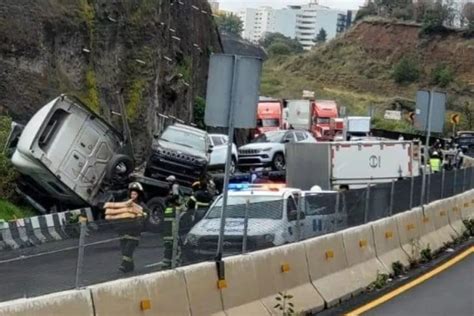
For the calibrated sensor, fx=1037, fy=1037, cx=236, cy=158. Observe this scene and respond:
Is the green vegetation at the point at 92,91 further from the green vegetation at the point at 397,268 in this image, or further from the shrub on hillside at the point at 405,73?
the shrub on hillside at the point at 405,73

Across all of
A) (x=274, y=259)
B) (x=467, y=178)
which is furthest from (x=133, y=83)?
(x=274, y=259)

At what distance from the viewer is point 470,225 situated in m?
24.8

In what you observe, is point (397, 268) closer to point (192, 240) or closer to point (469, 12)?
point (192, 240)

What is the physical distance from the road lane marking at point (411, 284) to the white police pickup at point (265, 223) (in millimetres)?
1343

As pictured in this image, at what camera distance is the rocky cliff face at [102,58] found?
3222 centimetres

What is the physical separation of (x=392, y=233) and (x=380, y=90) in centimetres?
9495

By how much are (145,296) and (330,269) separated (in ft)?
18.4

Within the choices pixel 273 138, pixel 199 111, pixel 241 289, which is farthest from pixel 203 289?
pixel 199 111

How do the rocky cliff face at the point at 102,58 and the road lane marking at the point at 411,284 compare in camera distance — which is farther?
the rocky cliff face at the point at 102,58

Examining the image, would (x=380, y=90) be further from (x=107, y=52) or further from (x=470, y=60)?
(x=107, y=52)

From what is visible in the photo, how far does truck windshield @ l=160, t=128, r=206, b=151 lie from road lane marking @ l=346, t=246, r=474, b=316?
12.7 m

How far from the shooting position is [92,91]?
35.9 meters

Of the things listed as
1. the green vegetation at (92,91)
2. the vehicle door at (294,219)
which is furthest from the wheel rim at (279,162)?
the vehicle door at (294,219)

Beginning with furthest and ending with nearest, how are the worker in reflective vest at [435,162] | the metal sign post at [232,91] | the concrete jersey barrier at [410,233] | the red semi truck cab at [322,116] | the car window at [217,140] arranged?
the red semi truck cab at [322,116] → the worker in reflective vest at [435,162] → the car window at [217,140] → the concrete jersey barrier at [410,233] → the metal sign post at [232,91]
